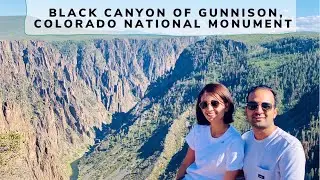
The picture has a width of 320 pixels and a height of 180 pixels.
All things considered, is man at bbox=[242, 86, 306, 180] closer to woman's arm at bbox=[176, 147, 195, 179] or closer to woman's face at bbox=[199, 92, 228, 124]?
woman's face at bbox=[199, 92, 228, 124]

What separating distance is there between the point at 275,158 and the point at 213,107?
1.47 m

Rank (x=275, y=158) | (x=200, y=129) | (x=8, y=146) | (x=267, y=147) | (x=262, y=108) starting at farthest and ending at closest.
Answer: (x=8, y=146)
(x=200, y=129)
(x=262, y=108)
(x=267, y=147)
(x=275, y=158)

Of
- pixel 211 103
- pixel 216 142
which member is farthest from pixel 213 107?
pixel 216 142

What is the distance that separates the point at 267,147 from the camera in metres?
7.59

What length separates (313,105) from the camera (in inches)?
6668

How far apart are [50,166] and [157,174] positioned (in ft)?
321

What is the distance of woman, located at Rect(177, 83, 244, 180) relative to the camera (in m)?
7.90

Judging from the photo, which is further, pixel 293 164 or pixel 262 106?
pixel 262 106

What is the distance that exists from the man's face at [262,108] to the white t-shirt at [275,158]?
0.24 meters

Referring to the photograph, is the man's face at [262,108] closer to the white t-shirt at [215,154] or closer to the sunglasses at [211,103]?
the white t-shirt at [215,154]

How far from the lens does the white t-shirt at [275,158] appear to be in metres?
7.09

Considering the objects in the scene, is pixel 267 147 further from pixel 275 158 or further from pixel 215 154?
pixel 215 154

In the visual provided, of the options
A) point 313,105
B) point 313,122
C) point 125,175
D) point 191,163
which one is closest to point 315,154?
point 313,122

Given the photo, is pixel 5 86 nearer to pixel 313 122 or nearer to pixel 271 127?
pixel 313 122
